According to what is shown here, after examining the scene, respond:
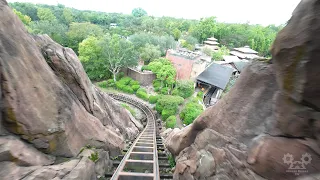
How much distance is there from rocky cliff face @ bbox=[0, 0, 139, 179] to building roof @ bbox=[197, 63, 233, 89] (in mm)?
27936

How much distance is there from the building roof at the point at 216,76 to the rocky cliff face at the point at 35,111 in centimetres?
2794


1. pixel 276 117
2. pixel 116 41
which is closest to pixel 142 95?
pixel 116 41

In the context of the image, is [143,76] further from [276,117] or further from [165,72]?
[276,117]

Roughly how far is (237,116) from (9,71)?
20.4 ft

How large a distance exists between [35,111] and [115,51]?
2829 centimetres

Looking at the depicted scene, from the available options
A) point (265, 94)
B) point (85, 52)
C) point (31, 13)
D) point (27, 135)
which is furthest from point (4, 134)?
point (31, 13)

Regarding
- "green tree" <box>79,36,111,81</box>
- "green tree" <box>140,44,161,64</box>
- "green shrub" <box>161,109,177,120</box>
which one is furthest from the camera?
"green tree" <box>140,44,161,64</box>

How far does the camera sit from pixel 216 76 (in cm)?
3425

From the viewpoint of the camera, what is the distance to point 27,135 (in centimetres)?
532

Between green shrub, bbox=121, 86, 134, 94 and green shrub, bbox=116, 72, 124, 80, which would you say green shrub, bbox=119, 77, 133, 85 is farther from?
green shrub, bbox=116, 72, 124, 80

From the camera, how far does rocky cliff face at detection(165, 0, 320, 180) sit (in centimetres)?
328

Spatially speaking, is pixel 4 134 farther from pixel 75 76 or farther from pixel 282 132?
pixel 282 132

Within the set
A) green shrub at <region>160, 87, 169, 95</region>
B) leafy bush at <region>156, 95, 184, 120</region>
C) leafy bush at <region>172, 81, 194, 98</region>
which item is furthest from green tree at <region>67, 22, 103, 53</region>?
leafy bush at <region>156, 95, 184, 120</region>

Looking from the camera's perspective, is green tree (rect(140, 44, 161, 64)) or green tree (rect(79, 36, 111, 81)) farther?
green tree (rect(140, 44, 161, 64))
